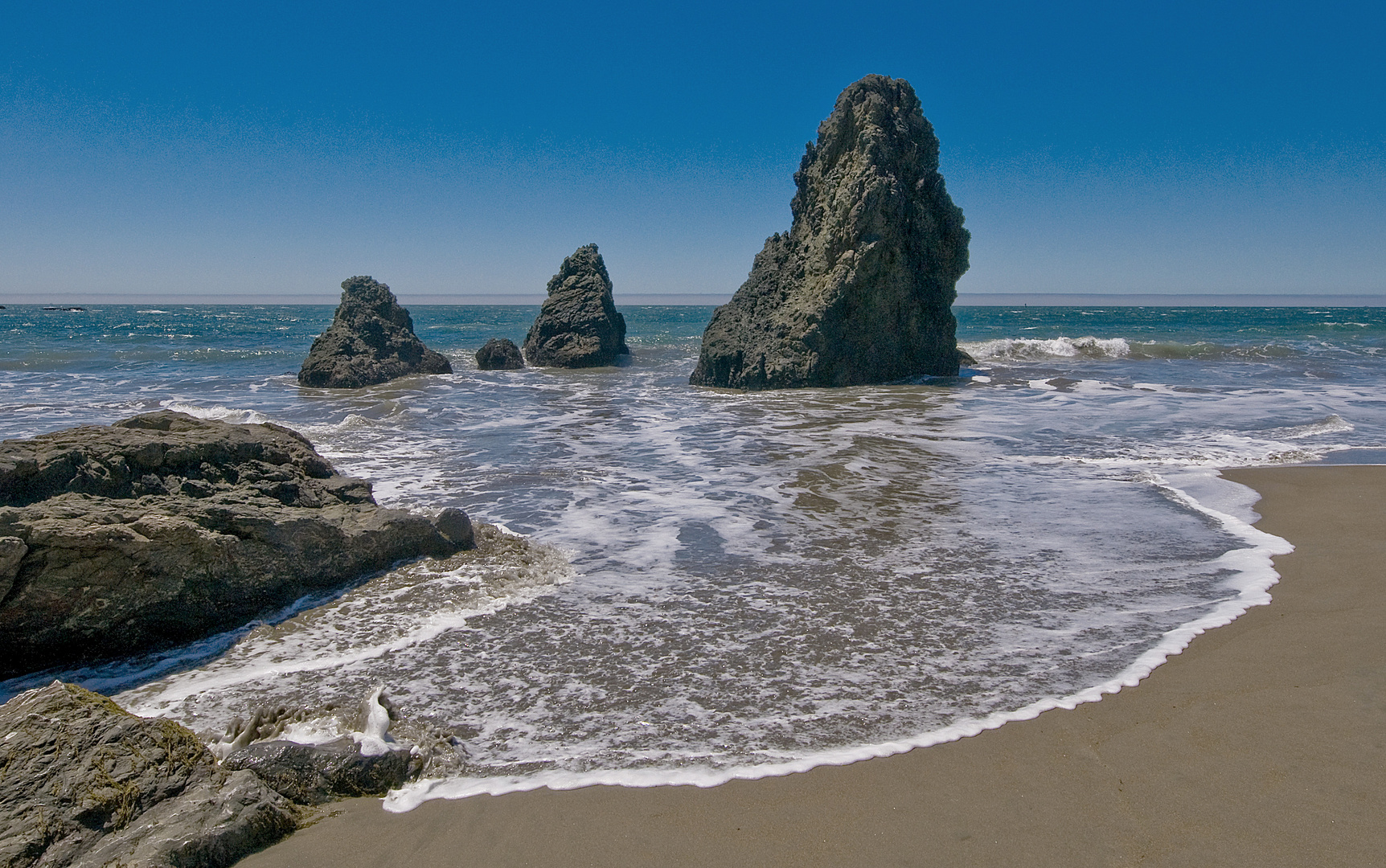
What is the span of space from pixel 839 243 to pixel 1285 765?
55.4 ft

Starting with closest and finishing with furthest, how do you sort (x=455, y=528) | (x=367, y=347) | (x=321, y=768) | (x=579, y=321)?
(x=321, y=768), (x=455, y=528), (x=367, y=347), (x=579, y=321)

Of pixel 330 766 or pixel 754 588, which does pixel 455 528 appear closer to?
pixel 754 588

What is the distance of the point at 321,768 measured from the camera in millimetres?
3092

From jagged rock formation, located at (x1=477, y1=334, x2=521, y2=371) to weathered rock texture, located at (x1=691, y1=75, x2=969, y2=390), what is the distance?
8107 millimetres

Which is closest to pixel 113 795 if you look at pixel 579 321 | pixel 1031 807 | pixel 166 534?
pixel 166 534

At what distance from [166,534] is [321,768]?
7.15 feet

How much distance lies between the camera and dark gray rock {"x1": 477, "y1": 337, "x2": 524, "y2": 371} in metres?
26.0

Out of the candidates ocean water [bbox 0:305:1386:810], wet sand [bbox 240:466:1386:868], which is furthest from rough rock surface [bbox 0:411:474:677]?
wet sand [bbox 240:466:1386:868]

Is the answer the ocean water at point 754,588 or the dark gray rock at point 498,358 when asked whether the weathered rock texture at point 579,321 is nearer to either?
the dark gray rock at point 498,358

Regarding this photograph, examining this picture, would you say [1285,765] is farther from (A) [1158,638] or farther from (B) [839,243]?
(B) [839,243]

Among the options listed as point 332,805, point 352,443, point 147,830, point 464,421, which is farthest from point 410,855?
point 464,421

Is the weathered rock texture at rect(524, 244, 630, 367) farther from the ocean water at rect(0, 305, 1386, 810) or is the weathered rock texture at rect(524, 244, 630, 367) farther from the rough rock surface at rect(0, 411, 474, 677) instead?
the rough rock surface at rect(0, 411, 474, 677)

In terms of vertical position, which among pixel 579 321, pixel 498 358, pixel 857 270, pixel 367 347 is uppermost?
pixel 857 270

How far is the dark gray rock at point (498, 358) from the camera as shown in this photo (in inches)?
1024
